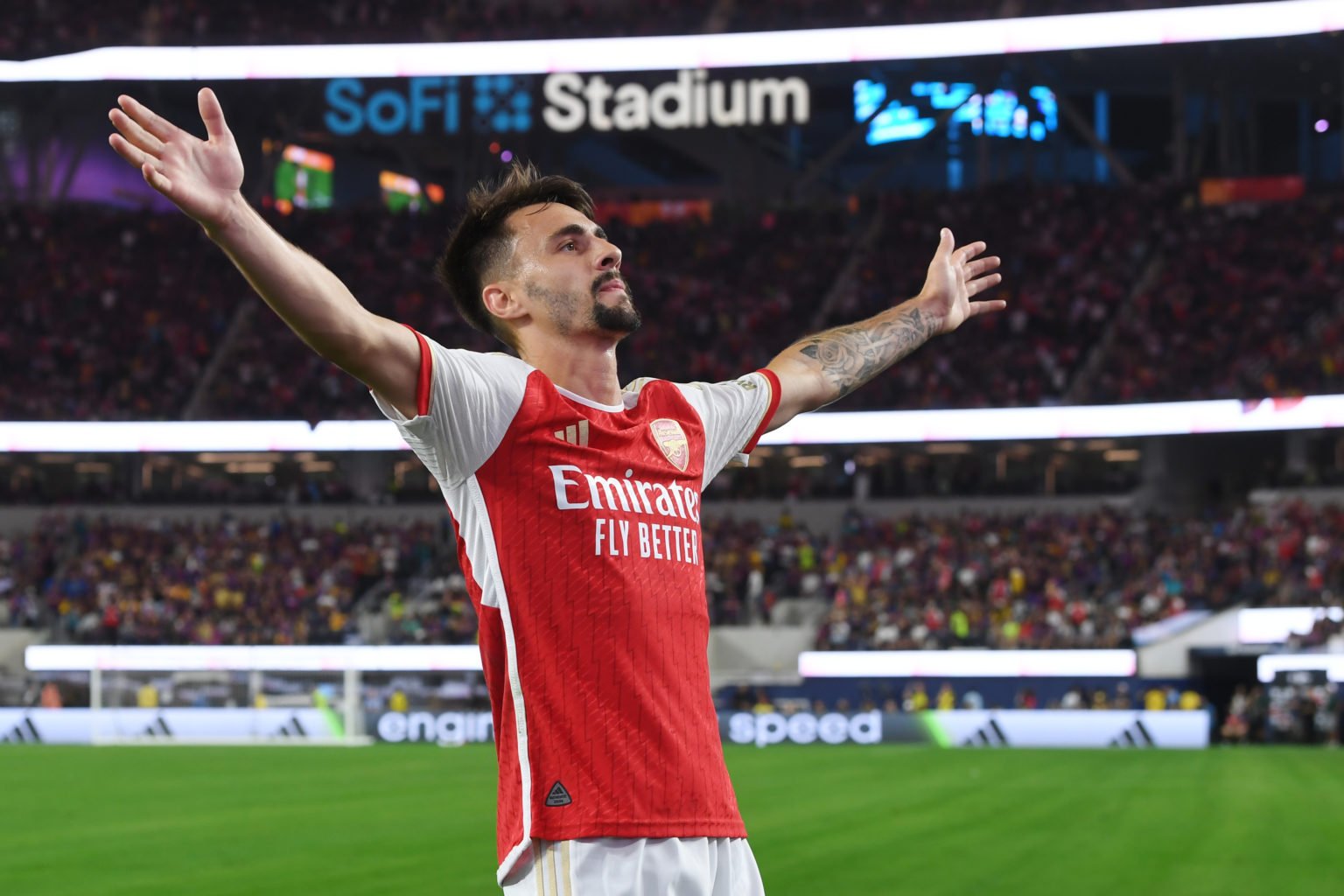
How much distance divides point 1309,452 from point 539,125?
2193 centimetres

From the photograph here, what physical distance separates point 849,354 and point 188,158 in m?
2.21

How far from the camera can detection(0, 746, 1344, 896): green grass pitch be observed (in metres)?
11.9

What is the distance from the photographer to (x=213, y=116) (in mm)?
3176

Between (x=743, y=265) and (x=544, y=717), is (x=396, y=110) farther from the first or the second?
(x=544, y=717)

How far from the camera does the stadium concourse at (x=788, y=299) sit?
40.6 meters

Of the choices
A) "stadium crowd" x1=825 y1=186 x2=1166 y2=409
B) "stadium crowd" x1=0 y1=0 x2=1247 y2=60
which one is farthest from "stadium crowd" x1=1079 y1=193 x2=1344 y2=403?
"stadium crowd" x1=0 y1=0 x2=1247 y2=60

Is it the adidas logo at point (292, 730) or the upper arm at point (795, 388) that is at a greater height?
the upper arm at point (795, 388)

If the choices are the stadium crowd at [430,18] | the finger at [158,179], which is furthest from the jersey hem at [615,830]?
the stadium crowd at [430,18]

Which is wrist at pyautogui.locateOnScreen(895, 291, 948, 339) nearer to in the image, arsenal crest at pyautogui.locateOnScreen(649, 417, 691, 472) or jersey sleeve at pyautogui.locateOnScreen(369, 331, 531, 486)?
arsenal crest at pyautogui.locateOnScreen(649, 417, 691, 472)

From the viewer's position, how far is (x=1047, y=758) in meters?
25.7

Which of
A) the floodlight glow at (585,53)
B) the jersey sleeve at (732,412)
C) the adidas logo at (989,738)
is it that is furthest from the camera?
the floodlight glow at (585,53)

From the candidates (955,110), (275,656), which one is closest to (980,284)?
(275,656)

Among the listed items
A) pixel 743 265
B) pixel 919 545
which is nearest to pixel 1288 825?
pixel 919 545

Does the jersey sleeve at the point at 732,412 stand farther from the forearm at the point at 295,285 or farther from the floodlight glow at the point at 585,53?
the floodlight glow at the point at 585,53
